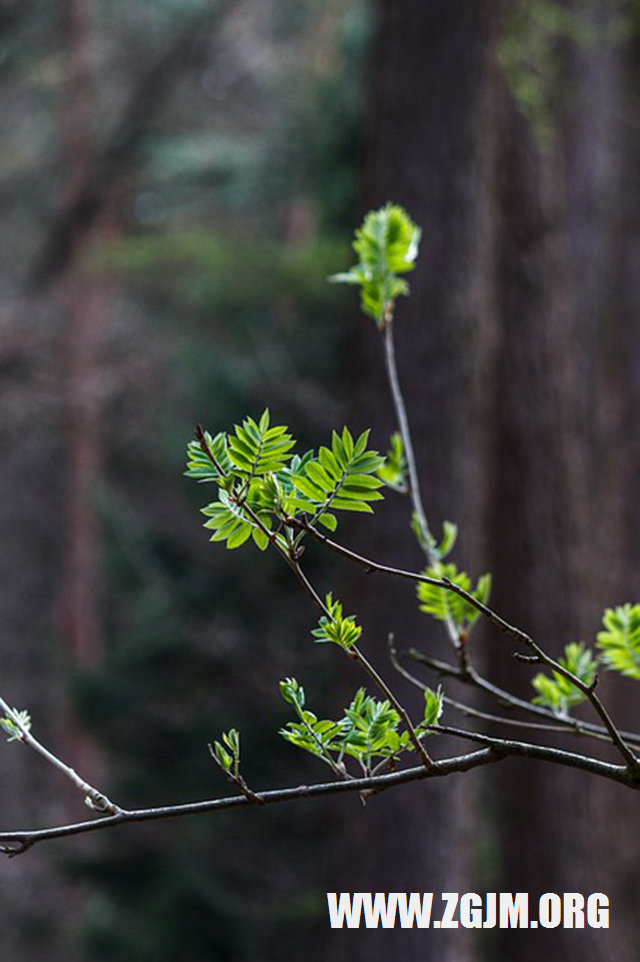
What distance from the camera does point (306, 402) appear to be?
8172 millimetres

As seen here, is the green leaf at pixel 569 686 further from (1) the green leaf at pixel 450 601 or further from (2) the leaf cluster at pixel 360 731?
→ (2) the leaf cluster at pixel 360 731

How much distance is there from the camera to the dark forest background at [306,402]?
519 cm

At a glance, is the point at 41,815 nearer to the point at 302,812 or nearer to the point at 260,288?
the point at 302,812

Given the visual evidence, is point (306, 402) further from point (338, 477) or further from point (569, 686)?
point (338, 477)

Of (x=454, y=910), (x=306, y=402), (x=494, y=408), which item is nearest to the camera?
(x=454, y=910)

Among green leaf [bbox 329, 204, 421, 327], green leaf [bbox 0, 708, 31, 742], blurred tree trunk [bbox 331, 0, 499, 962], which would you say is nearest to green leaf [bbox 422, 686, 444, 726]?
green leaf [bbox 0, 708, 31, 742]

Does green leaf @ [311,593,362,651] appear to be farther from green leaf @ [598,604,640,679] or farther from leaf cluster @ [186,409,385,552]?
green leaf @ [598,604,640,679]

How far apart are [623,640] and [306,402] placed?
6893mm

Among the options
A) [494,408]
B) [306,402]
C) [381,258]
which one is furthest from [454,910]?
[306,402]

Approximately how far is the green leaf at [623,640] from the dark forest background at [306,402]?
3497 millimetres

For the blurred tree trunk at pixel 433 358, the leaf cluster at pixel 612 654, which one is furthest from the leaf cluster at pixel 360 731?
the blurred tree trunk at pixel 433 358

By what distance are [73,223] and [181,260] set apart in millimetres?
869

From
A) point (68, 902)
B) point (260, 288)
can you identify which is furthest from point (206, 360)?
→ point (68, 902)

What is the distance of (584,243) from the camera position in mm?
8086
